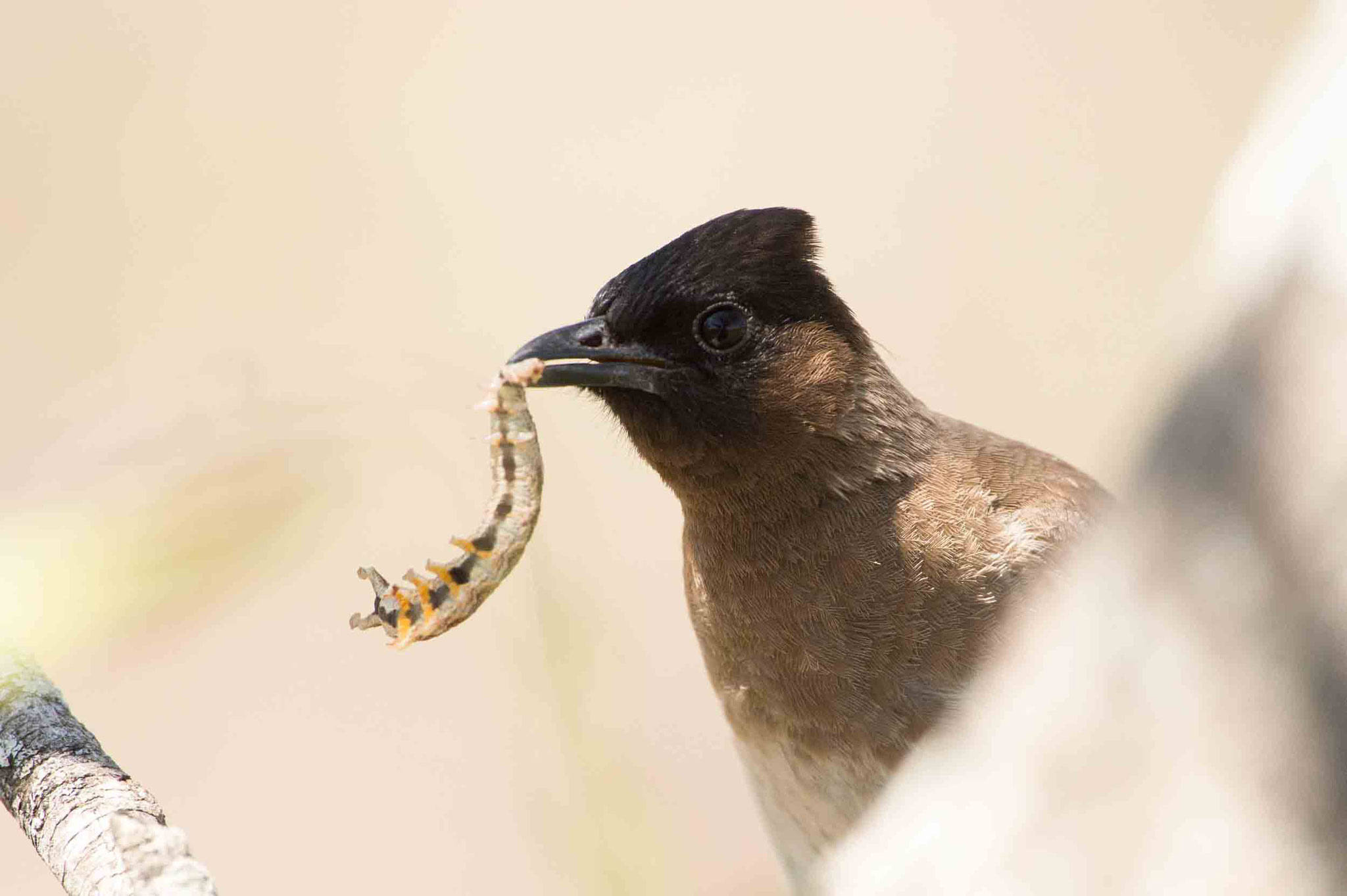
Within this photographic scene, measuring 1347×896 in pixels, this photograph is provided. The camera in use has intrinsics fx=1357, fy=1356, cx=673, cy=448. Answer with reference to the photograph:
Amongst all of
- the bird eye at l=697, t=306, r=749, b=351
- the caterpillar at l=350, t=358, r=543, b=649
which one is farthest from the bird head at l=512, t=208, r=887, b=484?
the caterpillar at l=350, t=358, r=543, b=649

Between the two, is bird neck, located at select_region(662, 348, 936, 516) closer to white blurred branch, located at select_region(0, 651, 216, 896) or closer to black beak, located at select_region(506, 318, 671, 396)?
black beak, located at select_region(506, 318, 671, 396)

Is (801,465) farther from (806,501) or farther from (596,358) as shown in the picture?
(596,358)

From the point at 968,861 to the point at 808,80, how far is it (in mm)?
5125

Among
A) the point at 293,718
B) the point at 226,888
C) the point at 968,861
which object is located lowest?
the point at 968,861

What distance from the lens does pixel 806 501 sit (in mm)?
3365

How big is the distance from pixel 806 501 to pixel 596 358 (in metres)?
0.63

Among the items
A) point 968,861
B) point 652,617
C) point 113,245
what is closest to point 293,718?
point 652,617

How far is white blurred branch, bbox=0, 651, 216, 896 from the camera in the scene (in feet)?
5.88

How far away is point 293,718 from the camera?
515 centimetres

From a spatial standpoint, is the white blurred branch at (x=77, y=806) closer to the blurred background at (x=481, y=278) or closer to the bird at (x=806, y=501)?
the blurred background at (x=481, y=278)

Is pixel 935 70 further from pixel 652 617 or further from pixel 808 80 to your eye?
pixel 652 617

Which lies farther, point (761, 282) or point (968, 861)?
point (761, 282)

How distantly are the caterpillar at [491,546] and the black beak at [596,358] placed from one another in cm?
7

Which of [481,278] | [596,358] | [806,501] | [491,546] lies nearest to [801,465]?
[806,501]
